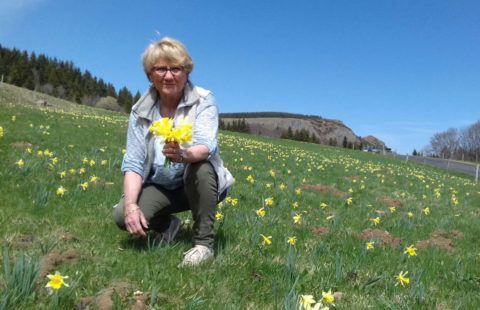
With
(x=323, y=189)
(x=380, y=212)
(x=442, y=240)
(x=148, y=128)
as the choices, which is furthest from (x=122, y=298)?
(x=323, y=189)

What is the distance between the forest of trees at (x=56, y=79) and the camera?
10738 centimetres

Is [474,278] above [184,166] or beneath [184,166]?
beneath

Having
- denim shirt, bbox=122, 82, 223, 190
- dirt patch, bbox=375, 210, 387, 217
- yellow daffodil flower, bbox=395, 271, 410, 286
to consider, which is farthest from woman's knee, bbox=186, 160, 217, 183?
dirt patch, bbox=375, 210, 387, 217

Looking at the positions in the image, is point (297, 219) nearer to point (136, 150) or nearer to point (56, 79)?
point (136, 150)

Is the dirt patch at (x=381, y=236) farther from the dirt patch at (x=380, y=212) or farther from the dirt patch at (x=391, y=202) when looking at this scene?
the dirt patch at (x=391, y=202)

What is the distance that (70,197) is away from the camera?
5492mm

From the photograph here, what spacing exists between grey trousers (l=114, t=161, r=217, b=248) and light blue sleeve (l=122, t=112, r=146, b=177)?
255 mm

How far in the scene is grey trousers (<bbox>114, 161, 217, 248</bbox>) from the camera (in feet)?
12.9

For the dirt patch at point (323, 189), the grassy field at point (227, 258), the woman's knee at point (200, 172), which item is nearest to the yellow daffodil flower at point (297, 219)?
the grassy field at point (227, 258)

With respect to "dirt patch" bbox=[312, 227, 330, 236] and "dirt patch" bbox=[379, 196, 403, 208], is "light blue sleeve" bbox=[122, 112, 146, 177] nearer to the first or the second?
"dirt patch" bbox=[312, 227, 330, 236]

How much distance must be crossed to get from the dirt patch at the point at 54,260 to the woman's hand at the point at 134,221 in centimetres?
45

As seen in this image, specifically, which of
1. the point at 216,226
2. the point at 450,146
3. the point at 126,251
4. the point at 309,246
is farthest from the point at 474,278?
the point at 450,146

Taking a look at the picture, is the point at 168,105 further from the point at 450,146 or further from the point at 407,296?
the point at 450,146

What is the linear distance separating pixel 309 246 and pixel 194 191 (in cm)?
168
